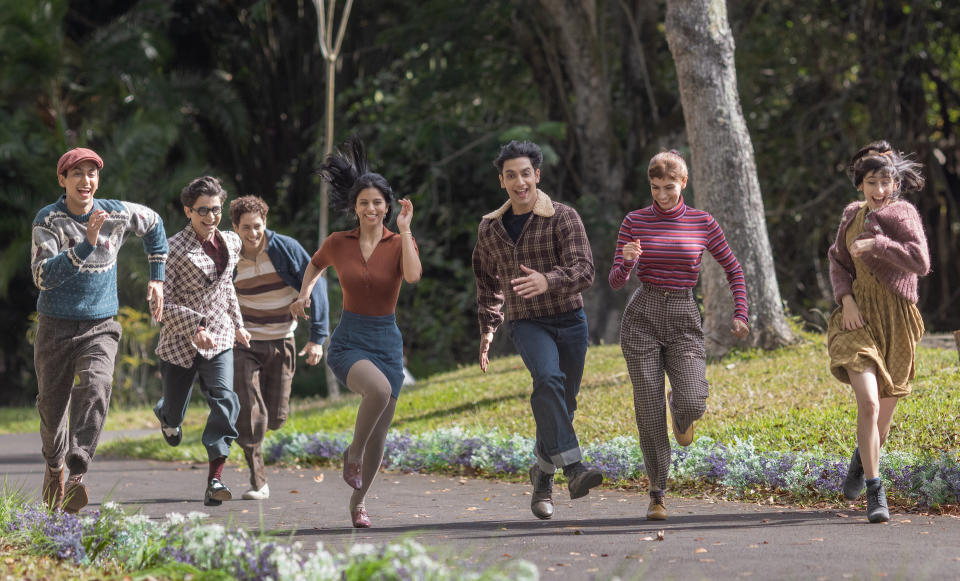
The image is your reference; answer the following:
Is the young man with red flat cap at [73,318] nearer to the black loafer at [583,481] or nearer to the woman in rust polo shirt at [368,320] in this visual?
the woman in rust polo shirt at [368,320]

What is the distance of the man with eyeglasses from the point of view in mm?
7617

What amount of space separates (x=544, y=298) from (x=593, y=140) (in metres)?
11.2

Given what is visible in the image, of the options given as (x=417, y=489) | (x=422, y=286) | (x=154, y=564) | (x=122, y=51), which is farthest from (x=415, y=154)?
(x=154, y=564)

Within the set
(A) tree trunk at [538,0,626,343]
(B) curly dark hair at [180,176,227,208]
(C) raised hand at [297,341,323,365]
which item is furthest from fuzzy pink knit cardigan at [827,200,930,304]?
(A) tree trunk at [538,0,626,343]

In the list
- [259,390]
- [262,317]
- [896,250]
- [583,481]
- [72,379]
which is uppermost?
[896,250]

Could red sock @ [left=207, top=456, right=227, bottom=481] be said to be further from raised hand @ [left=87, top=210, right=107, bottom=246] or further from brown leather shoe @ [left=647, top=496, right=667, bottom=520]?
brown leather shoe @ [left=647, top=496, right=667, bottom=520]

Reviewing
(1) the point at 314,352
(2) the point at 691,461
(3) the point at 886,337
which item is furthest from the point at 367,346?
(3) the point at 886,337

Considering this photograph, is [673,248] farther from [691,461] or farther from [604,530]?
[691,461]

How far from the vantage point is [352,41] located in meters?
22.2

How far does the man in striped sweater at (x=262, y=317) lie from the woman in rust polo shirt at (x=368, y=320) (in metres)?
1.27

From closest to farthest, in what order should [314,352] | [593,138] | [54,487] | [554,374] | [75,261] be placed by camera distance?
[554,374], [75,261], [54,487], [314,352], [593,138]

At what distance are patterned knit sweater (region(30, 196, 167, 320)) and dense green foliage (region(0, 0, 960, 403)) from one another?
33.4 feet

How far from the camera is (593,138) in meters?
17.5

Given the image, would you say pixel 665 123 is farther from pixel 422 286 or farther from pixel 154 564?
pixel 154 564
